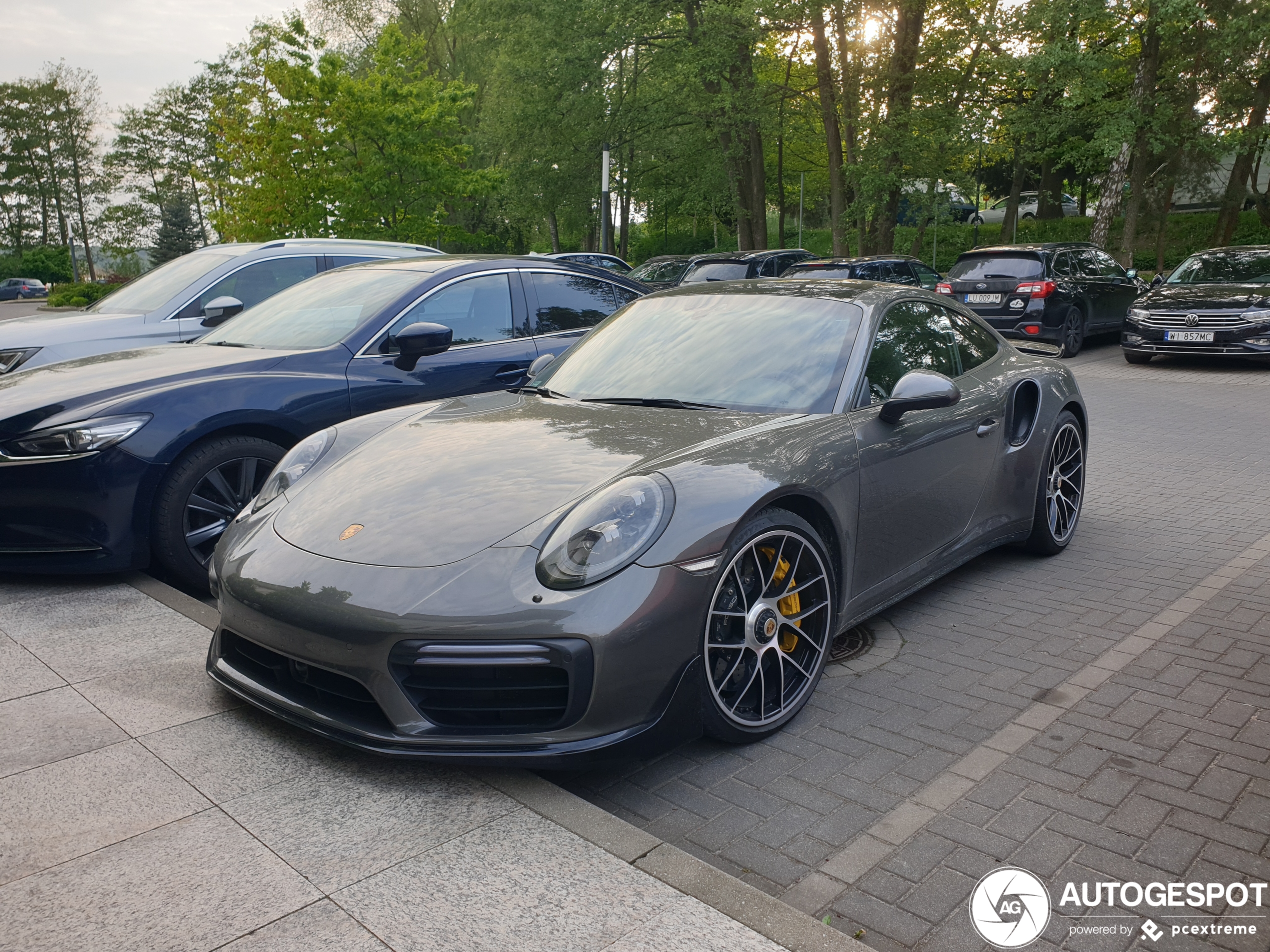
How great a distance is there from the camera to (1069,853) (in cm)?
269

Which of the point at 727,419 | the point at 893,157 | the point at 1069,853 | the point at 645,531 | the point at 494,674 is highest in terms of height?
the point at 893,157

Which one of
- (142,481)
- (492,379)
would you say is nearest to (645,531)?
(142,481)

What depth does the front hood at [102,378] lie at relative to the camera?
180 inches

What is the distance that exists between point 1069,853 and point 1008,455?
Result: 8.24ft

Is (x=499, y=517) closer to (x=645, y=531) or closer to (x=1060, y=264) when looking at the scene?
(x=645, y=531)

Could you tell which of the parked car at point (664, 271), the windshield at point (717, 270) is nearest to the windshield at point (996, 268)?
the windshield at point (717, 270)

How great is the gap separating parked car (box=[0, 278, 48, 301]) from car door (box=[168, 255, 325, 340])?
5559 cm

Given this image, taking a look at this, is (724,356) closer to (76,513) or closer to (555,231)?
(76,513)

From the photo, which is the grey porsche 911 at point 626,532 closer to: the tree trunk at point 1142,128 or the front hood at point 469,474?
the front hood at point 469,474

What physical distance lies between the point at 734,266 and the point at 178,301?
34.9 ft

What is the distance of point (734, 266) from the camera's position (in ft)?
56.1

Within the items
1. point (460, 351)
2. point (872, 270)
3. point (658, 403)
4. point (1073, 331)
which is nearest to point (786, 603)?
point (658, 403)

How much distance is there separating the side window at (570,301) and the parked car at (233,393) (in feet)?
0.04

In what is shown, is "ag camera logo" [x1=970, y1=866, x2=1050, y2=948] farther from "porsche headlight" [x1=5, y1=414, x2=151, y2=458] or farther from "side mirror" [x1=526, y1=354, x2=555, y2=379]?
"porsche headlight" [x1=5, y1=414, x2=151, y2=458]
